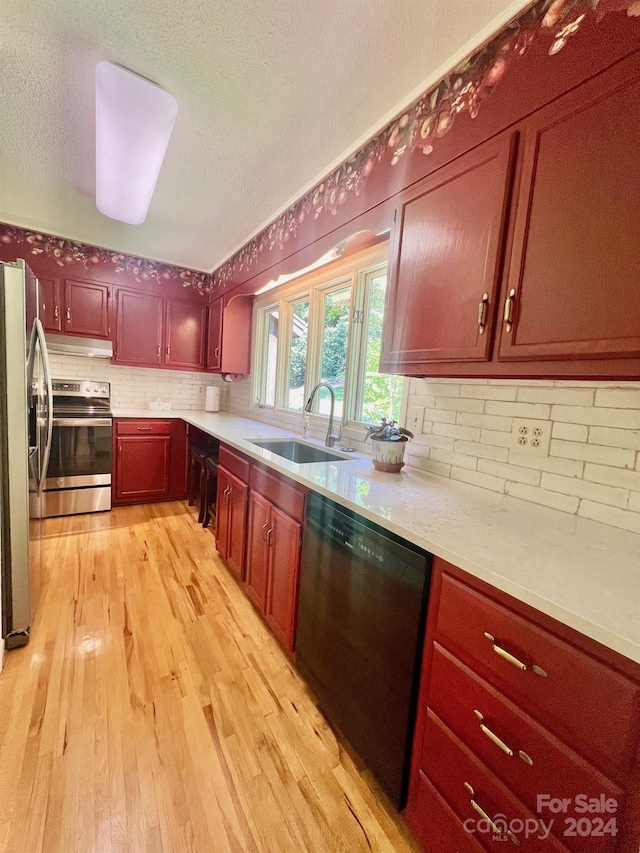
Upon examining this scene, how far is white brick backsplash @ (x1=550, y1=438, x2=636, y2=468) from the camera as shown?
101 centimetres

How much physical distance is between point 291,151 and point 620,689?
2323 mm

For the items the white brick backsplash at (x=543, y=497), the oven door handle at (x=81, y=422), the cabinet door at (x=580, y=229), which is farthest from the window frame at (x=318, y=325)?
the oven door handle at (x=81, y=422)

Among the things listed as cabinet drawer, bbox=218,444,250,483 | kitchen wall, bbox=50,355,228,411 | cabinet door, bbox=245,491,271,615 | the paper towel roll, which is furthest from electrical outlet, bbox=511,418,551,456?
kitchen wall, bbox=50,355,228,411

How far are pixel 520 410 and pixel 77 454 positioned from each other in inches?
133

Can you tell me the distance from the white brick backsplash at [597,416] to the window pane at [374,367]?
0.92 m

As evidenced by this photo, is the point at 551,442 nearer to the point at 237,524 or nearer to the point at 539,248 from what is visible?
the point at 539,248

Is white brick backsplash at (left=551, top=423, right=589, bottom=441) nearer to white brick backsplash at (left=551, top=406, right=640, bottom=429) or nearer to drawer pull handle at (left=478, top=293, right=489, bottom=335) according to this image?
white brick backsplash at (left=551, top=406, right=640, bottom=429)

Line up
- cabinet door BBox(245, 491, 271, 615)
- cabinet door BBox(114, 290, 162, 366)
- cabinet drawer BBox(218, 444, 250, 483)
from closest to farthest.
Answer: cabinet door BBox(245, 491, 271, 615) < cabinet drawer BBox(218, 444, 250, 483) < cabinet door BBox(114, 290, 162, 366)

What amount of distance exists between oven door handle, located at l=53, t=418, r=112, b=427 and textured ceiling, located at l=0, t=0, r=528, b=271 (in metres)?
1.70

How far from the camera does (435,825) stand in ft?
2.95

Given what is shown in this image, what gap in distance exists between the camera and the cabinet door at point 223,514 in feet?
7.49

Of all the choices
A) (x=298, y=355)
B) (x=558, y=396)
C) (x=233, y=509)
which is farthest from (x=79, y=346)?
(x=558, y=396)

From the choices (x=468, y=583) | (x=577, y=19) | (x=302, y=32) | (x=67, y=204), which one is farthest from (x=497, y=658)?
(x=67, y=204)

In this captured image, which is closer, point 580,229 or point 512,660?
point 512,660
